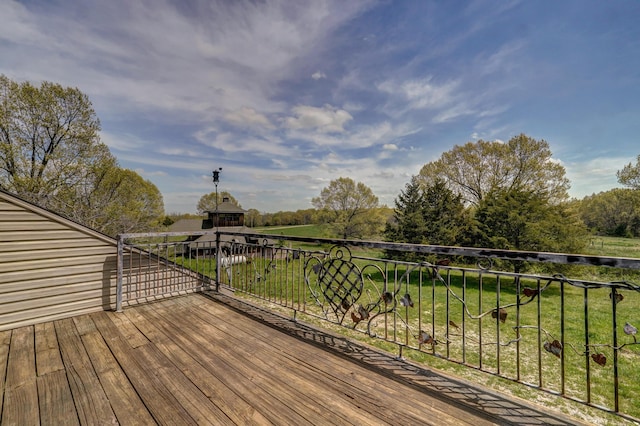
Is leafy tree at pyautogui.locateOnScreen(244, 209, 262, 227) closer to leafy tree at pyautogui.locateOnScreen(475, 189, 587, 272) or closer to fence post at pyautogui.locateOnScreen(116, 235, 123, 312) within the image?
leafy tree at pyautogui.locateOnScreen(475, 189, 587, 272)

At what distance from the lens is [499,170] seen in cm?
1625

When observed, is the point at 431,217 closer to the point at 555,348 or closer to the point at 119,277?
the point at 555,348

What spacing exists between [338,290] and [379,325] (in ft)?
12.5

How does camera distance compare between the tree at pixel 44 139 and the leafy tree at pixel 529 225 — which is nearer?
the tree at pixel 44 139

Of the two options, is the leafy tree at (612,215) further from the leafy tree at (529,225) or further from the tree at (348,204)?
the tree at (348,204)

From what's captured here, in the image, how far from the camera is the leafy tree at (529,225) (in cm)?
1145

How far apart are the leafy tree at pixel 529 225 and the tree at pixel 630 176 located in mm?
10144

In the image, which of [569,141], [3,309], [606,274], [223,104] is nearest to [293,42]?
[223,104]

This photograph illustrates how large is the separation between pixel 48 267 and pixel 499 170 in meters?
20.5

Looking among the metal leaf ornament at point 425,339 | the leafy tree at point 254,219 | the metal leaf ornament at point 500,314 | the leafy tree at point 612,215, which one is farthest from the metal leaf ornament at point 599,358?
the leafy tree at point 254,219

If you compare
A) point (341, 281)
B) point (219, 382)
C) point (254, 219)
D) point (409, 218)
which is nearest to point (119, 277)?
point (219, 382)

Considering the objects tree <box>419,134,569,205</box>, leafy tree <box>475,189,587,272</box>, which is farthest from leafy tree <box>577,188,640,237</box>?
leafy tree <box>475,189,587,272</box>

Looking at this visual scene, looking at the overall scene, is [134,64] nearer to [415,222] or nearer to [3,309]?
[3,309]

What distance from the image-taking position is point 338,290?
2.59m
